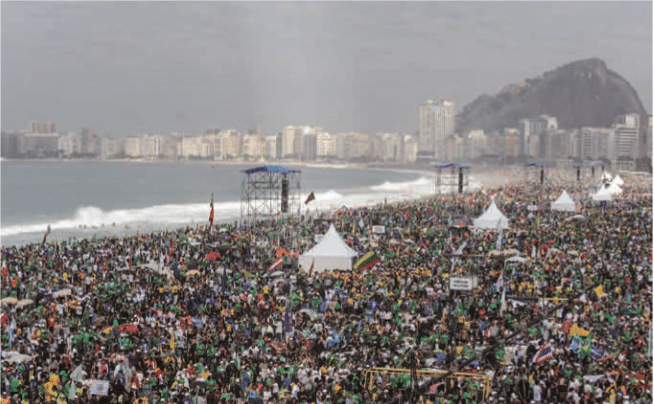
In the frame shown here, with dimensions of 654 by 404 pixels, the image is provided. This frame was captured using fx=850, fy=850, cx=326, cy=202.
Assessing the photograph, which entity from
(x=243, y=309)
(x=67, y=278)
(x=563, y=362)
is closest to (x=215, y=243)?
(x=67, y=278)

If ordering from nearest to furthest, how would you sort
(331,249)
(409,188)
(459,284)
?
(459,284) < (331,249) < (409,188)

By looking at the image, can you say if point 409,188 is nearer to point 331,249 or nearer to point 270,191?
point 270,191

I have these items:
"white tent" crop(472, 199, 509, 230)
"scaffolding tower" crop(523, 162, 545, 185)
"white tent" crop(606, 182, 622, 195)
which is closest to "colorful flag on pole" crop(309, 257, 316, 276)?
"white tent" crop(472, 199, 509, 230)

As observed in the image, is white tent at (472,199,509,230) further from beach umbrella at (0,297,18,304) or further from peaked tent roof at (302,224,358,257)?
beach umbrella at (0,297,18,304)

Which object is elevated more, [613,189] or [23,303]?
[613,189]

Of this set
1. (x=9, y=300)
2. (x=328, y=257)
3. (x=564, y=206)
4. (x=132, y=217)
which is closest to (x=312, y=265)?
(x=328, y=257)
